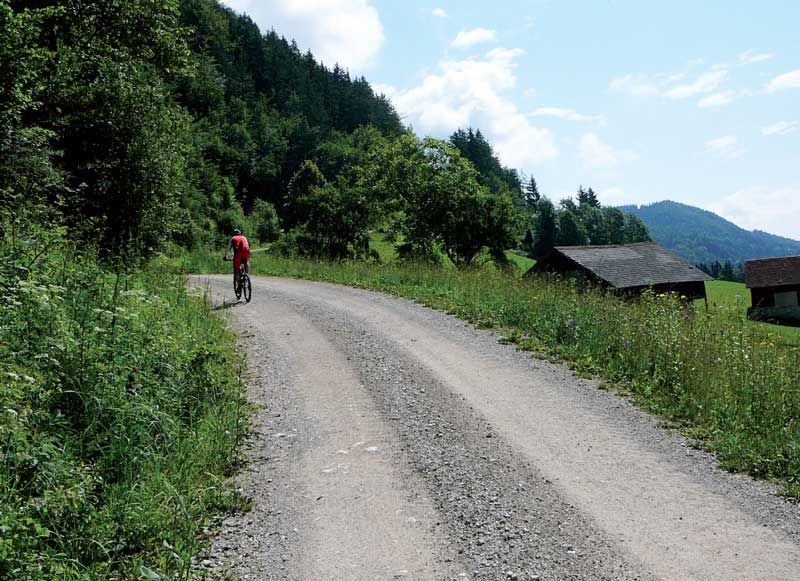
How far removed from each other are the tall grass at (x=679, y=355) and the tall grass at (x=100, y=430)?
5.55 metres

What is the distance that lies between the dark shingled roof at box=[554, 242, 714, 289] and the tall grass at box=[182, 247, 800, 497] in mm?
33665

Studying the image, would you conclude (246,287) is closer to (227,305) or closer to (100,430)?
(227,305)

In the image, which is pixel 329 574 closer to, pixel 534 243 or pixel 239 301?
pixel 239 301

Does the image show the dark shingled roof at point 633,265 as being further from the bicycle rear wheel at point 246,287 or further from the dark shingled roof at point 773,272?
the bicycle rear wheel at point 246,287

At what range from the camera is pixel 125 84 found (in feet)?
51.4

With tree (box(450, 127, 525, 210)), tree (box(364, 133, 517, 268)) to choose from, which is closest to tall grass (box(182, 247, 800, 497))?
tree (box(364, 133, 517, 268))

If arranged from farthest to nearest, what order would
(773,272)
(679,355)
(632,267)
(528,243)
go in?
1. (528,243)
2. (773,272)
3. (632,267)
4. (679,355)

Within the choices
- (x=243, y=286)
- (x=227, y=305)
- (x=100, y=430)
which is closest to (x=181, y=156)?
(x=243, y=286)

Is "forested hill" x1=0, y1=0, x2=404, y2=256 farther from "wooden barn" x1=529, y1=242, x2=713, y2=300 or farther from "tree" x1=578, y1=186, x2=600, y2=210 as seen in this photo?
"tree" x1=578, y1=186, x2=600, y2=210

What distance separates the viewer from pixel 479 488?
541 cm

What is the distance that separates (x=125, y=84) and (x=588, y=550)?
16391 mm

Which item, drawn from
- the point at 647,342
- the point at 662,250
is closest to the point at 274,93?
the point at 662,250

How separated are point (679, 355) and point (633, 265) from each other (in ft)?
141

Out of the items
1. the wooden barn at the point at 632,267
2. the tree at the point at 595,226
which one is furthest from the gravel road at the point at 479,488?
the tree at the point at 595,226
